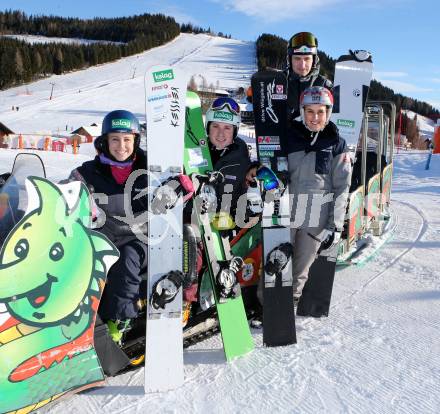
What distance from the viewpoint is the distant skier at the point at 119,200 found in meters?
2.56

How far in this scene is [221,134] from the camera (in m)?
3.39

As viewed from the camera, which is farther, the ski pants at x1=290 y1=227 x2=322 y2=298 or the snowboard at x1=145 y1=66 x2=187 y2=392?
the ski pants at x1=290 y1=227 x2=322 y2=298

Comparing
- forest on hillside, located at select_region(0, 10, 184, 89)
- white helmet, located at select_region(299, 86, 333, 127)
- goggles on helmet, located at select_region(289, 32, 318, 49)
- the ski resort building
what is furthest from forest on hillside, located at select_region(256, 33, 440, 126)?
white helmet, located at select_region(299, 86, 333, 127)

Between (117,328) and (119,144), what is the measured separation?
1192 mm

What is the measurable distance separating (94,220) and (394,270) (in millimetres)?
3378

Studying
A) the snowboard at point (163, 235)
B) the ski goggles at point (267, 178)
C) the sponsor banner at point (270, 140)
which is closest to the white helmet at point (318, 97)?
the sponsor banner at point (270, 140)

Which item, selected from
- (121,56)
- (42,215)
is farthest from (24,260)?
(121,56)

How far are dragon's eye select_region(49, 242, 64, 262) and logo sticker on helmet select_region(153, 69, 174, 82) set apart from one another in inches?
53.0

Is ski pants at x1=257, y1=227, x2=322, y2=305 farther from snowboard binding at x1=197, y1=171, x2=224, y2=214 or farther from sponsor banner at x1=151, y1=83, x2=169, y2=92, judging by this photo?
sponsor banner at x1=151, y1=83, x2=169, y2=92

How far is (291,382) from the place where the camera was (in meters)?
2.55

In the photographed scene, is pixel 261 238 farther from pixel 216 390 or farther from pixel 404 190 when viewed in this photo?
pixel 404 190

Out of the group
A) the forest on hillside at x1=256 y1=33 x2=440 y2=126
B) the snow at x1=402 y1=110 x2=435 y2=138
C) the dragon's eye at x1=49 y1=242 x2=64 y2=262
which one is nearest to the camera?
the dragon's eye at x1=49 y1=242 x2=64 y2=262

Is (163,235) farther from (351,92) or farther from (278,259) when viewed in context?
(351,92)

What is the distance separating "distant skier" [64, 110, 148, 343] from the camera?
101 inches
